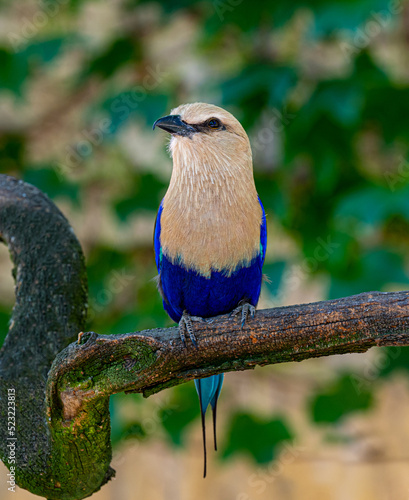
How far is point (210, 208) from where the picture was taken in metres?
2.55

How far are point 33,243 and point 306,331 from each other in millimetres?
1149

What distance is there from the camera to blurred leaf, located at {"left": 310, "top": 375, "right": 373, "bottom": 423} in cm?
470

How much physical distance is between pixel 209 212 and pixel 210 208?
0.06ft

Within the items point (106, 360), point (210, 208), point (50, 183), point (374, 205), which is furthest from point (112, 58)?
point (106, 360)

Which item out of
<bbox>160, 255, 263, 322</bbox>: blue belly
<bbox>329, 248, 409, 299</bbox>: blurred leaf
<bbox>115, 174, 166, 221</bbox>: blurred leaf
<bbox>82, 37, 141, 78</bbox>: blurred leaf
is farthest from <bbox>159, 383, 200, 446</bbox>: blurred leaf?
<bbox>82, 37, 141, 78</bbox>: blurred leaf

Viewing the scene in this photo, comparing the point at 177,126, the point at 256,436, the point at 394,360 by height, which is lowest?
the point at 256,436

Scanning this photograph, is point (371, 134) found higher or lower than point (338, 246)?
higher

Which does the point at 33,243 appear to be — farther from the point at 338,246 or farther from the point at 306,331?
the point at 338,246

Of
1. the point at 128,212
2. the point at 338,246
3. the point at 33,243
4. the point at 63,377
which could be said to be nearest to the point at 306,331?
the point at 63,377

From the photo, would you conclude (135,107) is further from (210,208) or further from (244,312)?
(244,312)

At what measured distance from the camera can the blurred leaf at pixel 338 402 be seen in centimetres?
470

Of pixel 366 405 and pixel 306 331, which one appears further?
pixel 366 405

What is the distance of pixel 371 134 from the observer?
4.88 meters

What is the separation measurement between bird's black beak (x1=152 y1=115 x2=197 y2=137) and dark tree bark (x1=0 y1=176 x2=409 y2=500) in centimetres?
76
